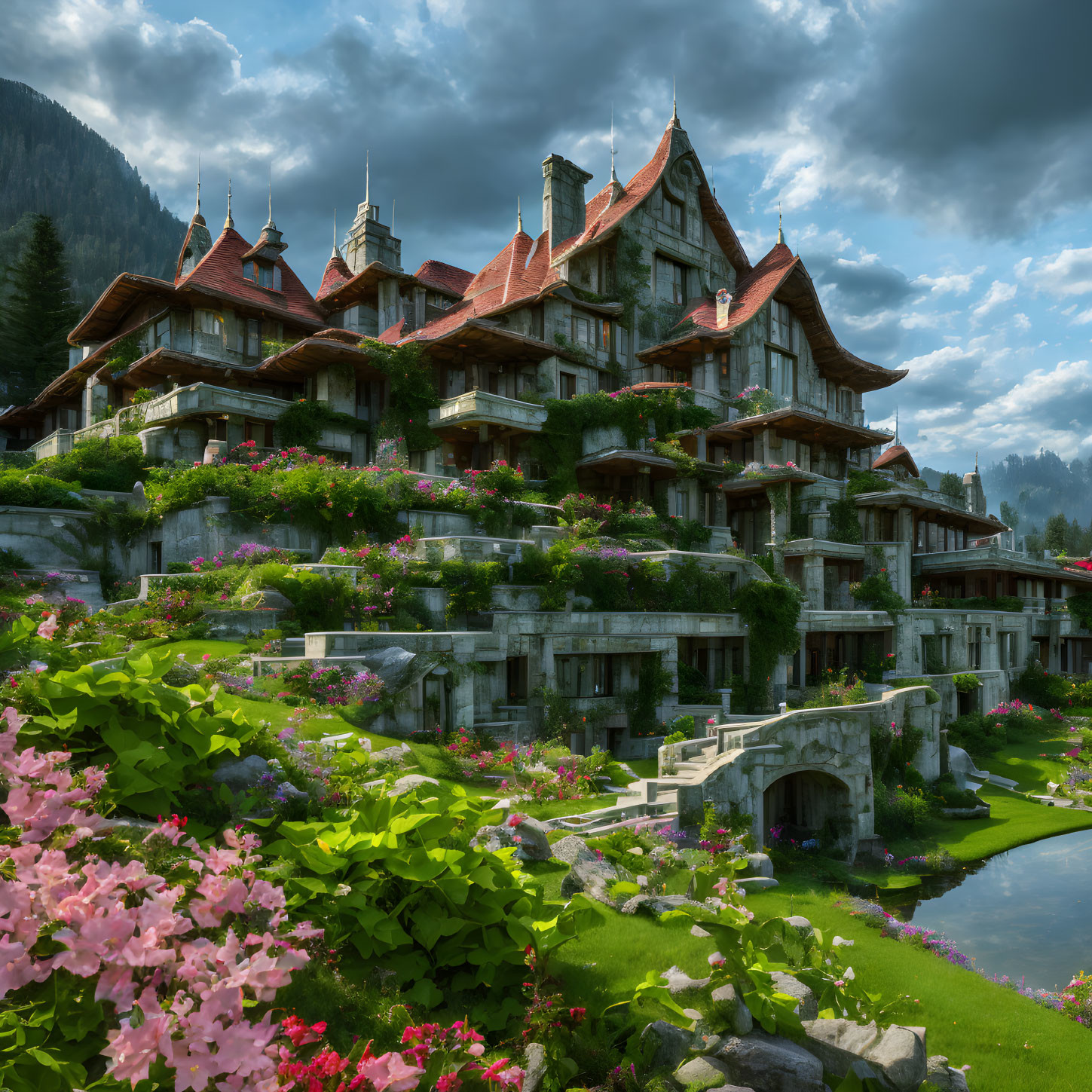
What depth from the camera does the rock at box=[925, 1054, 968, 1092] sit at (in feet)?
24.6

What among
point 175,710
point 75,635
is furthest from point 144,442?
point 175,710

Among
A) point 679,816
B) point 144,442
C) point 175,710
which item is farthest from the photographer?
point 144,442

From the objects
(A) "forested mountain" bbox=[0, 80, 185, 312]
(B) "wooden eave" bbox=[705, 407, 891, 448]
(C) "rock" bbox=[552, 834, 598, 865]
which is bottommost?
(C) "rock" bbox=[552, 834, 598, 865]

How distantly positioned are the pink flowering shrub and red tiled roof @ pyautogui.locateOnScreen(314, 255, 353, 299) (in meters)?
46.8

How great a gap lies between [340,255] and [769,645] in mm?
39495

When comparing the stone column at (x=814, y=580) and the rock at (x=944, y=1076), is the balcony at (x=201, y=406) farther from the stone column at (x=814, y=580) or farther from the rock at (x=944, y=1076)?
the rock at (x=944, y=1076)

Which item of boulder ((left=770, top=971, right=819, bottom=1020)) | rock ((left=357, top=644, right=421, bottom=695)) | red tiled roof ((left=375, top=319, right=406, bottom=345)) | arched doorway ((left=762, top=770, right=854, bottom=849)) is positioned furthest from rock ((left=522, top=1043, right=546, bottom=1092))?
red tiled roof ((left=375, top=319, right=406, bottom=345))

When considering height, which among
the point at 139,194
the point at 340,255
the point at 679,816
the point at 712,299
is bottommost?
the point at 679,816

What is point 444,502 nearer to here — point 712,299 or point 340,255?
point 712,299

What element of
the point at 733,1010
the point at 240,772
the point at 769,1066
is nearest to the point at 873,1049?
the point at 769,1066

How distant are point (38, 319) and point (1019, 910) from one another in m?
67.7

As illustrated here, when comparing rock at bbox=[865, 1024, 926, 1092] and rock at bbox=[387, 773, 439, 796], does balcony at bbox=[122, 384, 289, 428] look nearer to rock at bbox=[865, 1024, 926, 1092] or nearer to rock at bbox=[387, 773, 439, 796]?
rock at bbox=[387, 773, 439, 796]

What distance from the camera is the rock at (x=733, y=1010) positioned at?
5.95m

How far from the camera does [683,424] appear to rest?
37.8 m
